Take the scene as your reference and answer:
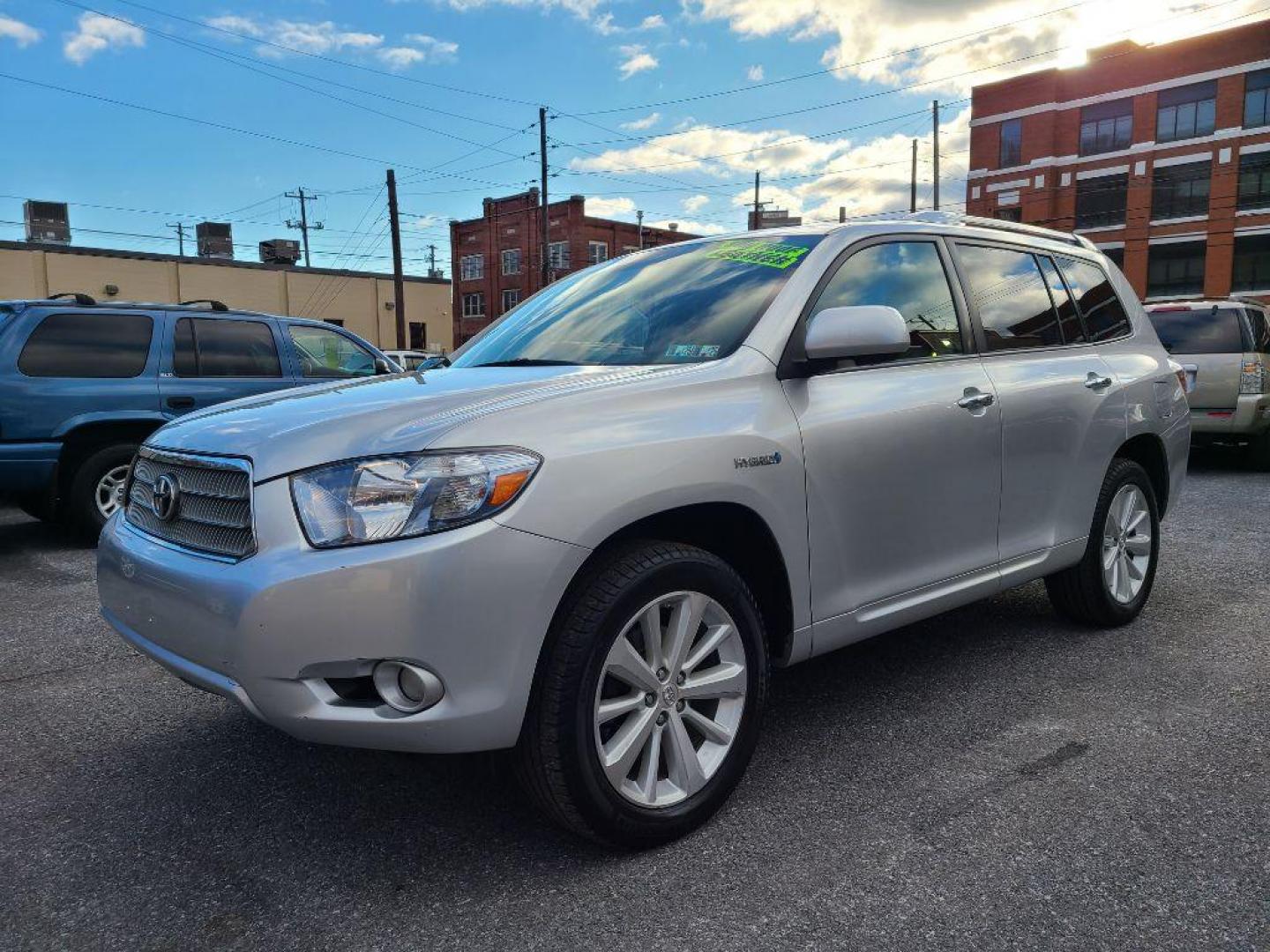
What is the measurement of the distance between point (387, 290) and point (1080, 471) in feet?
150

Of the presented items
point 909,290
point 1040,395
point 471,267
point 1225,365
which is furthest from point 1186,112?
point 909,290

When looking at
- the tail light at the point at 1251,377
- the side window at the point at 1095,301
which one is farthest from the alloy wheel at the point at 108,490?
the tail light at the point at 1251,377

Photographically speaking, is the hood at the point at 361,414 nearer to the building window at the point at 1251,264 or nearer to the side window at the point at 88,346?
the side window at the point at 88,346

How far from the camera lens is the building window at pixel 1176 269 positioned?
39469 millimetres

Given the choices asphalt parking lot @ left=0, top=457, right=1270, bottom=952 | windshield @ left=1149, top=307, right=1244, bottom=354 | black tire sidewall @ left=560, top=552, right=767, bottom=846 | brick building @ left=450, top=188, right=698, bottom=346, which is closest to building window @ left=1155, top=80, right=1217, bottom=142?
brick building @ left=450, top=188, right=698, bottom=346

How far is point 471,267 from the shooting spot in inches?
2416

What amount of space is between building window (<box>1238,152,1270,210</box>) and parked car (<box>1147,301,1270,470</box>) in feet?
114

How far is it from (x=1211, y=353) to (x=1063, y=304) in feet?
22.1

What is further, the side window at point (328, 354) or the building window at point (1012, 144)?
the building window at point (1012, 144)

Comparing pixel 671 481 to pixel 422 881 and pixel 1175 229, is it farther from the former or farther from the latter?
pixel 1175 229

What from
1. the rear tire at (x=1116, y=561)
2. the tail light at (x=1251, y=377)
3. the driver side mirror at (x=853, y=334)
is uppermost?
the driver side mirror at (x=853, y=334)

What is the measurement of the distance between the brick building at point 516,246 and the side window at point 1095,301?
5006cm

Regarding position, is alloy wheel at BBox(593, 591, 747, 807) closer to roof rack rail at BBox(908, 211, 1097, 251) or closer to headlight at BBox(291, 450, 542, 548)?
headlight at BBox(291, 450, 542, 548)

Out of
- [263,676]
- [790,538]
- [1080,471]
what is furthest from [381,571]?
[1080,471]
